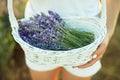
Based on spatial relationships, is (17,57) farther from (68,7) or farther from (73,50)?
(73,50)

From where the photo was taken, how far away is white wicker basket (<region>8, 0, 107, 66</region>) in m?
1.34

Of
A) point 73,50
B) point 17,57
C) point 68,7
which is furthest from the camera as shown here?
point 17,57

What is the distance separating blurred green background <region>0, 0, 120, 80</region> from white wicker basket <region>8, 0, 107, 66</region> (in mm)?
1070

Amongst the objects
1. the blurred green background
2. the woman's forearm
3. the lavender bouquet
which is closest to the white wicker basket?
the lavender bouquet

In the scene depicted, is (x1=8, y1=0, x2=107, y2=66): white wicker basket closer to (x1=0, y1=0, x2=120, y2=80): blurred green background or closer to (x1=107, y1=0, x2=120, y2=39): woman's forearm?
(x1=107, y1=0, x2=120, y2=39): woman's forearm

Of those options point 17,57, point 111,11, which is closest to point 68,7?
point 111,11

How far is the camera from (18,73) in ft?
8.76

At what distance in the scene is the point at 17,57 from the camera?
265 centimetres

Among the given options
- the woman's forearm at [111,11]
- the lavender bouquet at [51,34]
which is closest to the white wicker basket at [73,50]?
the lavender bouquet at [51,34]

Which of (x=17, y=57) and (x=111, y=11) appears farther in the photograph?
(x=17, y=57)

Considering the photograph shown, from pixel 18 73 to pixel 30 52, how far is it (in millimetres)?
1305

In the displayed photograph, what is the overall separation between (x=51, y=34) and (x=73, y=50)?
0.33 ft

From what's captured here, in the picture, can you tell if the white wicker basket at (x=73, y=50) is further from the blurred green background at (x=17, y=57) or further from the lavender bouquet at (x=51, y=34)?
the blurred green background at (x=17, y=57)

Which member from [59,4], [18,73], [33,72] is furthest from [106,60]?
[59,4]
